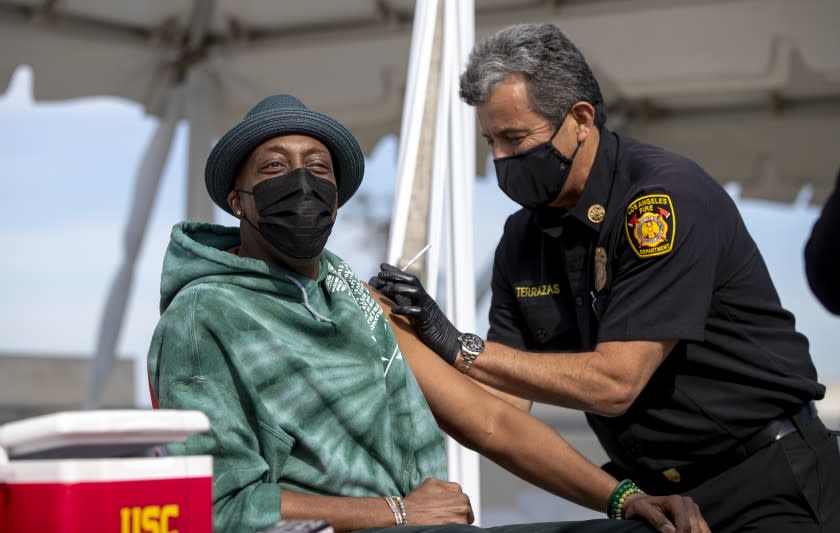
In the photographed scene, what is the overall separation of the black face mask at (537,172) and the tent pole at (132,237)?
238 inches

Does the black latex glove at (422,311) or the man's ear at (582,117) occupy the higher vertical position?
the man's ear at (582,117)

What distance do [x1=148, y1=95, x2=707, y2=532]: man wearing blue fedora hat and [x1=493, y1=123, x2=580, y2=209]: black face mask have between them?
568 mm

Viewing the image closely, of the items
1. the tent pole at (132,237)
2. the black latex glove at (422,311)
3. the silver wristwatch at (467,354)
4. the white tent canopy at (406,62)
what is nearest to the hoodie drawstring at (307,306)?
the black latex glove at (422,311)

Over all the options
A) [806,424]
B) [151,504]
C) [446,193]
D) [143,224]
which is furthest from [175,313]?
[143,224]

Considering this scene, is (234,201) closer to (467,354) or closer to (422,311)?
(422,311)

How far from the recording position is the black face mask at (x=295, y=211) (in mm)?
2299

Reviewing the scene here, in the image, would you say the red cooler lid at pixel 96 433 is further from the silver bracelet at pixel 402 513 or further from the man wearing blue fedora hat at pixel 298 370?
the silver bracelet at pixel 402 513

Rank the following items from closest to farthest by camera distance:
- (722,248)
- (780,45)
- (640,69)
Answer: (722,248)
(780,45)
(640,69)

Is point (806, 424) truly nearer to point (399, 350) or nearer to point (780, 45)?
point (399, 350)

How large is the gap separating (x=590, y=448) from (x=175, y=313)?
6.41 m

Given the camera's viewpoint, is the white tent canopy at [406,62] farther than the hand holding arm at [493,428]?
Yes

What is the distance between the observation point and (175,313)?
85.5 inches

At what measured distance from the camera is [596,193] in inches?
114

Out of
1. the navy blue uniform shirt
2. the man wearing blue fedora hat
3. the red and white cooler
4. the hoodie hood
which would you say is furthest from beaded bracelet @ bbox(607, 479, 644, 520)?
the red and white cooler
